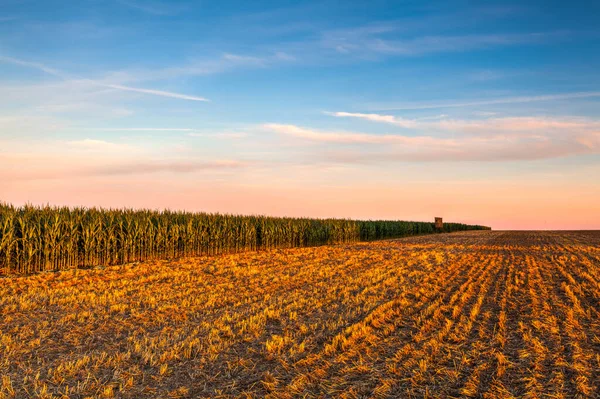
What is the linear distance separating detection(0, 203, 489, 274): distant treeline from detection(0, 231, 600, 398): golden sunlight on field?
2.97 m

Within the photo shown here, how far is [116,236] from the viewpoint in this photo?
78.8 ft

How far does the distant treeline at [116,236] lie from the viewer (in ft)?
65.8

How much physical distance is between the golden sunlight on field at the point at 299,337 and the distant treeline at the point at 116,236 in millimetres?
2971

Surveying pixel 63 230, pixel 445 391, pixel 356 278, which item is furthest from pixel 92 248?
pixel 445 391

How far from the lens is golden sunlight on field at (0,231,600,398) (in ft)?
23.6

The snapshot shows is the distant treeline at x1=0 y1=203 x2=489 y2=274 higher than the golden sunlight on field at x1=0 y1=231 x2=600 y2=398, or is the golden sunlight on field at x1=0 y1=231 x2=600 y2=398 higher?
the distant treeline at x1=0 y1=203 x2=489 y2=274

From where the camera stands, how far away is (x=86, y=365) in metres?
8.13

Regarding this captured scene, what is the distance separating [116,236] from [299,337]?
675 inches

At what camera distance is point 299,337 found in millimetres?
9516

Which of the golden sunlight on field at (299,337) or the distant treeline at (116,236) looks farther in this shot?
the distant treeline at (116,236)

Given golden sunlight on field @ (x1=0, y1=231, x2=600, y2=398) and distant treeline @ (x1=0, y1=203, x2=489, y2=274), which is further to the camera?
distant treeline @ (x1=0, y1=203, x2=489, y2=274)

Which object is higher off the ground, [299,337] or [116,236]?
[116,236]

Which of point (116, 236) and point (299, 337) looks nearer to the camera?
point (299, 337)

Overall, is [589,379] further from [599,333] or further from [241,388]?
[241,388]
